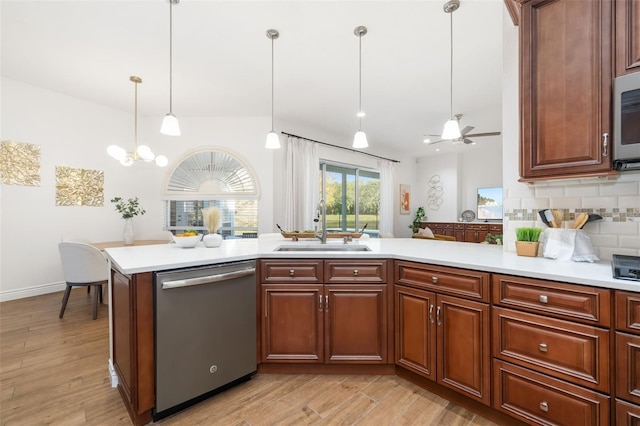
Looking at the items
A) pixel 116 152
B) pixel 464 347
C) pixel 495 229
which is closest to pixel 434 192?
pixel 495 229

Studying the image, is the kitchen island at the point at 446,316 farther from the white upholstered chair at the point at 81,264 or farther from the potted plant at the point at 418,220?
the potted plant at the point at 418,220

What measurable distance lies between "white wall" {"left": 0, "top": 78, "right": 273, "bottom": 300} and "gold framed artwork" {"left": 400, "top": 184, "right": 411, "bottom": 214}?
169 inches

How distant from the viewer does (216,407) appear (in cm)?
166

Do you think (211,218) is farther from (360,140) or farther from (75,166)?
(75,166)

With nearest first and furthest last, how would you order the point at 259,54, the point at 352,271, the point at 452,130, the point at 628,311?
the point at 628,311 → the point at 352,271 → the point at 452,130 → the point at 259,54

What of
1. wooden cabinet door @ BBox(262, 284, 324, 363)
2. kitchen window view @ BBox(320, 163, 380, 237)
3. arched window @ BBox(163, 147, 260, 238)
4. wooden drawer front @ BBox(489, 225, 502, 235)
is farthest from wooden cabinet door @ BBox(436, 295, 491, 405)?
wooden drawer front @ BBox(489, 225, 502, 235)

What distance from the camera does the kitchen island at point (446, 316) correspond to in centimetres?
121

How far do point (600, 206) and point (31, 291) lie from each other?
6218 millimetres

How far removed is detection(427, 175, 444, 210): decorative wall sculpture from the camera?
759 centimetres

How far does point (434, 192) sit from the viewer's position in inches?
303

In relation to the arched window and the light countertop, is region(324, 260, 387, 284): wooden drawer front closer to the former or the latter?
the light countertop

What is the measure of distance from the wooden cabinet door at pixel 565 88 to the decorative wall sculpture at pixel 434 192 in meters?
6.25

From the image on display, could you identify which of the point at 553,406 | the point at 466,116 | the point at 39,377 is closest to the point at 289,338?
the point at 553,406

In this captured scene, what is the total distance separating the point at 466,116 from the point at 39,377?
19.7 feet
